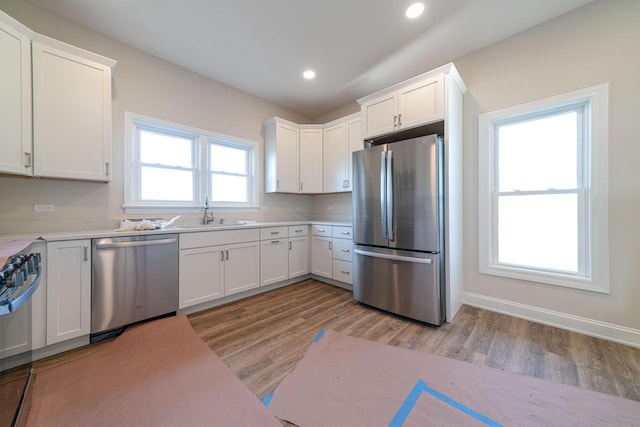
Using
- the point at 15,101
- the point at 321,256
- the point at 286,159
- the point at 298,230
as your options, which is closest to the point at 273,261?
the point at 298,230

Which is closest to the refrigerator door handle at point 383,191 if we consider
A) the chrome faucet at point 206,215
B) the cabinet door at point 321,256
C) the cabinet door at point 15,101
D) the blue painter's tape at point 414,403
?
the cabinet door at point 321,256

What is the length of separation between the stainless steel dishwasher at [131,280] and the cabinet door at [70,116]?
2.43 feet

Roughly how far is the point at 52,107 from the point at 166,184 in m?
1.14

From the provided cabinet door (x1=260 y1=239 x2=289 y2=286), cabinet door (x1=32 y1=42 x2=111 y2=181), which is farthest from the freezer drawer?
cabinet door (x1=32 y1=42 x2=111 y2=181)

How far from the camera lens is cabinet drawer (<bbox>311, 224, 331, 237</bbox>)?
3.51 meters

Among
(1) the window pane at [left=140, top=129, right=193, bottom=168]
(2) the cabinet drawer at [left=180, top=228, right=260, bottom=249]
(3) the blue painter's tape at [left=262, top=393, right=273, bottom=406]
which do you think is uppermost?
(1) the window pane at [left=140, top=129, right=193, bottom=168]

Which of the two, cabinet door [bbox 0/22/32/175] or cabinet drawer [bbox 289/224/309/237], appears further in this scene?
cabinet drawer [bbox 289/224/309/237]

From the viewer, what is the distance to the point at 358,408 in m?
1.35

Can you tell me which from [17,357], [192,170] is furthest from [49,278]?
[192,170]

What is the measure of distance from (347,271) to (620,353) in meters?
2.48

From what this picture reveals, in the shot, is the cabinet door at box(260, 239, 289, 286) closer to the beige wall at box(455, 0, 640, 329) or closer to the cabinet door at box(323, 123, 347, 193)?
the cabinet door at box(323, 123, 347, 193)

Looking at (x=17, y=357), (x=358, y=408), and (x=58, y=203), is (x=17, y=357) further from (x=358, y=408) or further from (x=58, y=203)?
(x=358, y=408)

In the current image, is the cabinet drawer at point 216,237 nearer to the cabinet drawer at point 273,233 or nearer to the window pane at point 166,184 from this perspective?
the cabinet drawer at point 273,233

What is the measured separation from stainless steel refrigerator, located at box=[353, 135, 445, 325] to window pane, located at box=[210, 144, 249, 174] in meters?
1.87
